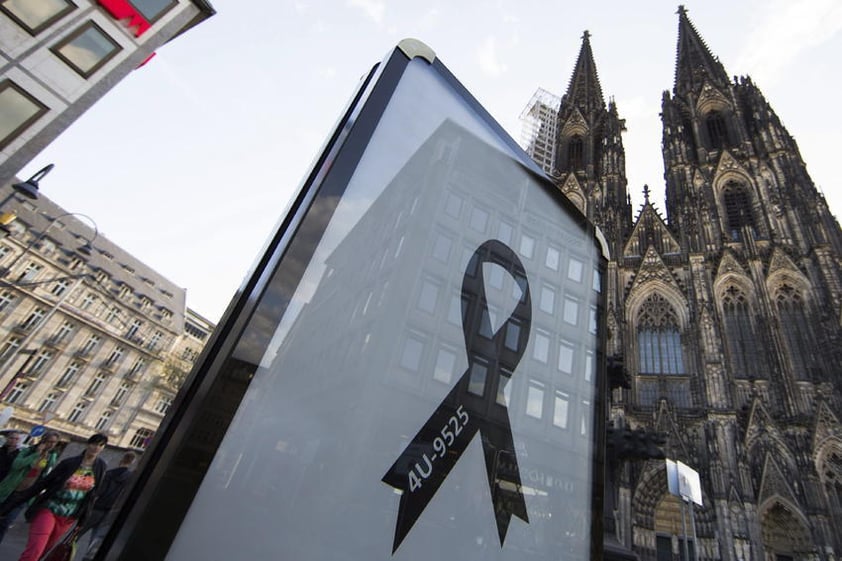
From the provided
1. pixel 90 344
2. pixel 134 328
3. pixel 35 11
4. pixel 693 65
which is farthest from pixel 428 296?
pixel 693 65

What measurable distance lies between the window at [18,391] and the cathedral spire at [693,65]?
43.6 metres

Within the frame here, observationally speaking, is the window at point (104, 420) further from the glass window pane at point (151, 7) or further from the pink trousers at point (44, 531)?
the pink trousers at point (44, 531)

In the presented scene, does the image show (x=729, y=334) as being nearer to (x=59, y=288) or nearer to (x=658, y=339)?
(x=658, y=339)

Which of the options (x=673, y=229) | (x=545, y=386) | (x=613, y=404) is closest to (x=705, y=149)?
(x=673, y=229)

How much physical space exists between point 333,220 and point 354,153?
0.28m

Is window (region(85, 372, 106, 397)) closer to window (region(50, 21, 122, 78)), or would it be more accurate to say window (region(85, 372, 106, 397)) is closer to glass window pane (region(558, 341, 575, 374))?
window (region(50, 21, 122, 78))

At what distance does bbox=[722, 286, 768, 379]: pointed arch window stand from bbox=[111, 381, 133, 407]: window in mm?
35298

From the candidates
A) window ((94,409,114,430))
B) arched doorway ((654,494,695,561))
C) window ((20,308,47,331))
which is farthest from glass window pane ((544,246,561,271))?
window ((94,409,114,430))

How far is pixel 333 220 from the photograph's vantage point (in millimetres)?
1290

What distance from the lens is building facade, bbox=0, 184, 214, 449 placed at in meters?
23.3

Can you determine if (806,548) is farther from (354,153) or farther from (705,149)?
(705,149)

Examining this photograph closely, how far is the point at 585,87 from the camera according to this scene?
33625mm

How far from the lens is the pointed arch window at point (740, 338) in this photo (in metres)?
16.0

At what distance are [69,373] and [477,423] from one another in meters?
32.8
